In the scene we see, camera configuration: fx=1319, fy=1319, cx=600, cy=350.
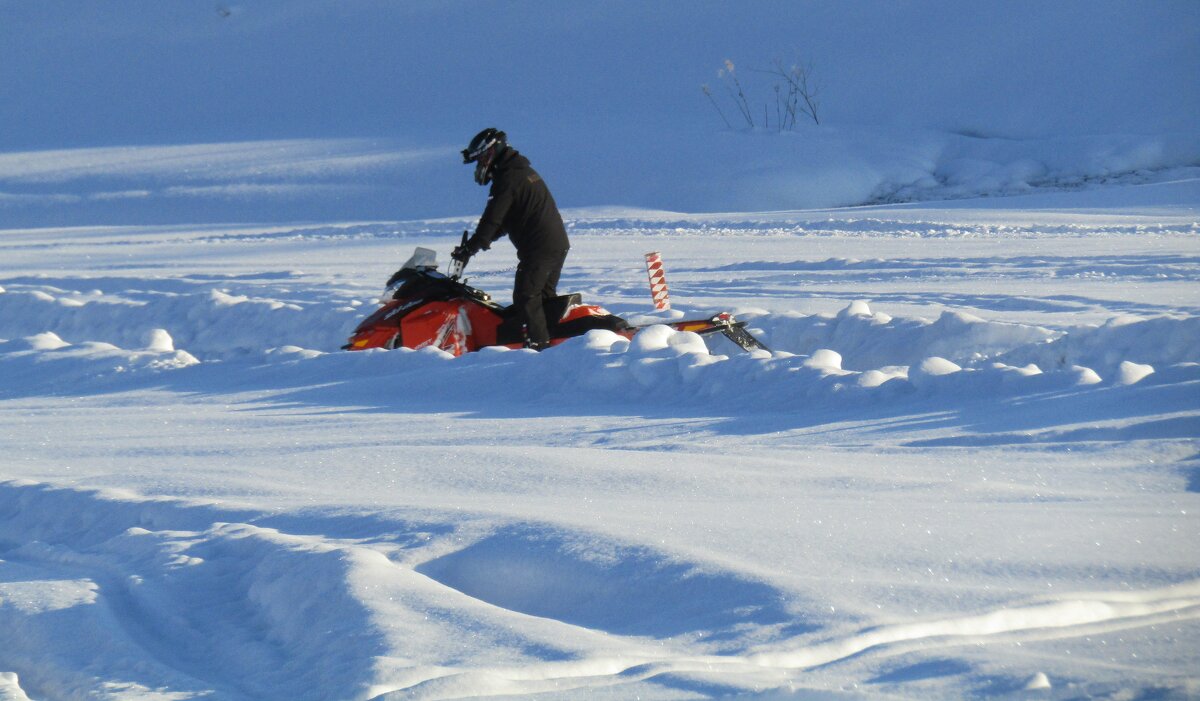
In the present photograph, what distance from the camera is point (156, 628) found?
3.14 metres

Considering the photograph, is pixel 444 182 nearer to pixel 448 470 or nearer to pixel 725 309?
pixel 725 309

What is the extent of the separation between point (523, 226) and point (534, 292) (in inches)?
15.4

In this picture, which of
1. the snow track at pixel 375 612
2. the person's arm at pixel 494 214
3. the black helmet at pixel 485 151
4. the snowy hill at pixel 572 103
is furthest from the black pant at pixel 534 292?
the snowy hill at pixel 572 103

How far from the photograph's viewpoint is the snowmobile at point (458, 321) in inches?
295

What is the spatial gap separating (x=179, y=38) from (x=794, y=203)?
88.9 feet

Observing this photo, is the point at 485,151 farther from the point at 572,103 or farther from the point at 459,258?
the point at 572,103

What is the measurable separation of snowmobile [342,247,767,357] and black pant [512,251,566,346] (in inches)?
2.9

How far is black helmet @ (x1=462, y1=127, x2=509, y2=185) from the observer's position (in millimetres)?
7324

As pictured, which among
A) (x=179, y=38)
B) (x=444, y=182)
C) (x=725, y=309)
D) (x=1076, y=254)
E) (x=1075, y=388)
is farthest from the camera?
(x=179, y=38)

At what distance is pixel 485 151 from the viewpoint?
7.35 metres

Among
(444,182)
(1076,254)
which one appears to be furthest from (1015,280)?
(444,182)

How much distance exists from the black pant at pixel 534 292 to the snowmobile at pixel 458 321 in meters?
0.07

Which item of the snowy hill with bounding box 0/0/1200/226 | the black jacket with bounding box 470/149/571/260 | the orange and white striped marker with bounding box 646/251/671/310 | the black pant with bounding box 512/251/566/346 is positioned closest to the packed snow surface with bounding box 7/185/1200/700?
the black pant with bounding box 512/251/566/346

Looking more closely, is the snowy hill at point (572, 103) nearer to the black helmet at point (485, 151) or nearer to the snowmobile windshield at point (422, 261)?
the snowmobile windshield at point (422, 261)
